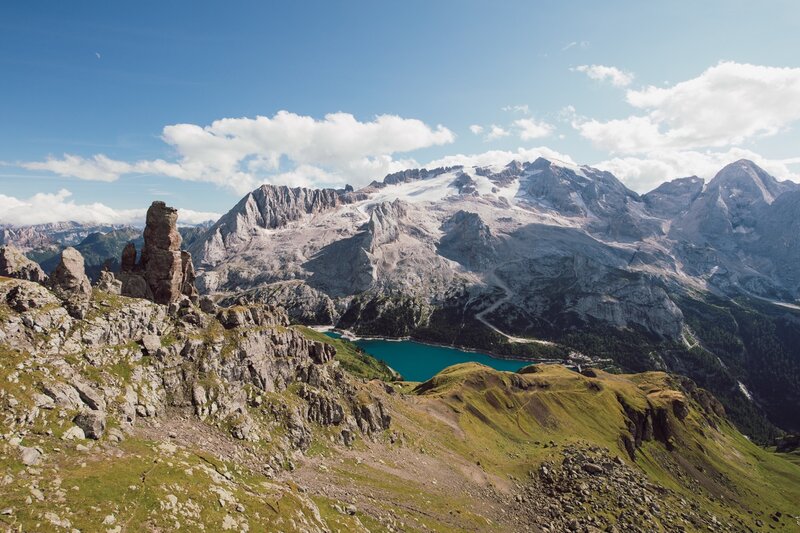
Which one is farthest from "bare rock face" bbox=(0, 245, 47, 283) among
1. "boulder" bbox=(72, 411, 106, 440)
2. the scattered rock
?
the scattered rock

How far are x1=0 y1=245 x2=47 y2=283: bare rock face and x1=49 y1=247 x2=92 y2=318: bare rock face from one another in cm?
801

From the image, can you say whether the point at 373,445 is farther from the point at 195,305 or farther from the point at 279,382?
the point at 195,305

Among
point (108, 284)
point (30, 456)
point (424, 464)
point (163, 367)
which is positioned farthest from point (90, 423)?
point (424, 464)

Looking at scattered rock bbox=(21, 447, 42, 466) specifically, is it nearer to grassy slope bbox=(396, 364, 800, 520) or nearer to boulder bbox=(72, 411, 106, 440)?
boulder bbox=(72, 411, 106, 440)

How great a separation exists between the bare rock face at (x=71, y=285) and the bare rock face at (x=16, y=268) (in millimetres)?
8009

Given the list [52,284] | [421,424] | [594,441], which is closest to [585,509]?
[421,424]

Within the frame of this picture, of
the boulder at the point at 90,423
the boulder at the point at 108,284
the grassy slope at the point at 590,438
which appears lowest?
the grassy slope at the point at 590,438

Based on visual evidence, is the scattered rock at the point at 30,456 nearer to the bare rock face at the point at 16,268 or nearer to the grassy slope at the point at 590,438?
the bare rock face at the point at 16,268

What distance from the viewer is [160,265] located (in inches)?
3147

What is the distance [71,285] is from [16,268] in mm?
16714

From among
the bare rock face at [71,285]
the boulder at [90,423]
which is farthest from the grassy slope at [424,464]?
the bare rock face at [71,285]

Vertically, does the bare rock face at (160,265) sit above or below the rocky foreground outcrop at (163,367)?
above

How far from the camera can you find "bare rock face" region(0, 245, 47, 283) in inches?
2510

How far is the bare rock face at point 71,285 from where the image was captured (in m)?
53.5
